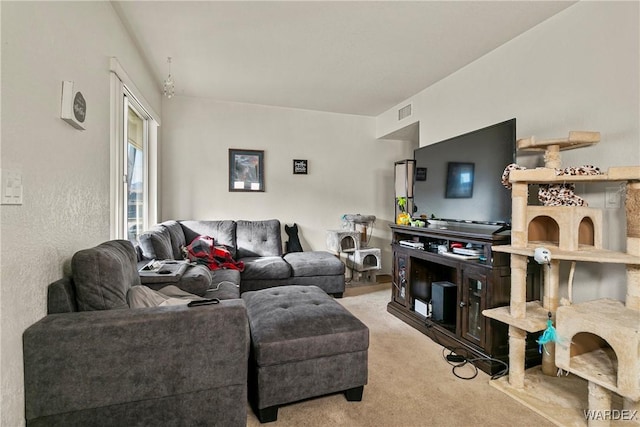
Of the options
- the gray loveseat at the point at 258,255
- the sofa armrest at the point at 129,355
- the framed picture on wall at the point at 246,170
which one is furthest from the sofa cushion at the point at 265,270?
the sofa armrest at the point at 129,355

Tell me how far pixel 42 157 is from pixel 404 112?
366 cm

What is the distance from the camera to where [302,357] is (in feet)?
5.20

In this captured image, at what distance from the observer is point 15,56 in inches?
43.4

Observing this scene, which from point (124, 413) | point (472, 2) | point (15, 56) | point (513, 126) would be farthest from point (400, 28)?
point (124, 413)

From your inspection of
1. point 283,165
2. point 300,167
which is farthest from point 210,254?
point 300,167

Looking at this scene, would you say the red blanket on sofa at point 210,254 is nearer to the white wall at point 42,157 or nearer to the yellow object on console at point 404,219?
the white wall at point 42,157

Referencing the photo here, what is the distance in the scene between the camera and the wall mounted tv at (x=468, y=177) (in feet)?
7.14

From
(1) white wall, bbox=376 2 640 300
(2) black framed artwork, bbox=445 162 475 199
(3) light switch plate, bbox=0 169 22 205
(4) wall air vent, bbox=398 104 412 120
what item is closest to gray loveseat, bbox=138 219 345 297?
(2) black framed artwork, bbox=445 162 475 199

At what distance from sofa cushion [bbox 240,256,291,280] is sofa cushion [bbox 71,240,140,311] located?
1849 mm

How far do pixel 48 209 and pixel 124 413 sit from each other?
892 mm

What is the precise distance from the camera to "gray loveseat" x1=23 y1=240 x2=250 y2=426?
1141mm

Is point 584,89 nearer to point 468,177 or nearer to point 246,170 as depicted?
point 468,177

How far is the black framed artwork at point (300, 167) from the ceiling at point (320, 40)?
1019mm

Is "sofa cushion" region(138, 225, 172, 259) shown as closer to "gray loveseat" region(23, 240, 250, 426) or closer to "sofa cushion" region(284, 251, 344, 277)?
"gray loveseat" region(23, 240, 250, 426)
